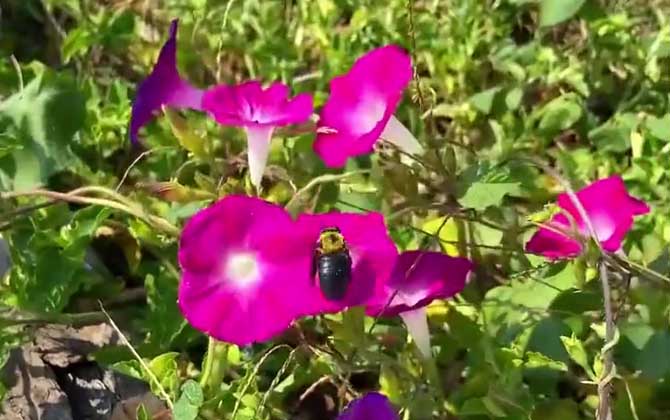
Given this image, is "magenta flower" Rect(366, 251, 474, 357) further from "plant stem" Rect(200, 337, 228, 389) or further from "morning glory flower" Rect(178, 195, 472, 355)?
"plant stem" Rect(200, 337, 228, 389)

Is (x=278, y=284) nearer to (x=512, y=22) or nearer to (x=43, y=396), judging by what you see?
(x=43, y=396)

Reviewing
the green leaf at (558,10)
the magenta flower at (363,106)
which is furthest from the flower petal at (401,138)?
the green leaf at (558,10)

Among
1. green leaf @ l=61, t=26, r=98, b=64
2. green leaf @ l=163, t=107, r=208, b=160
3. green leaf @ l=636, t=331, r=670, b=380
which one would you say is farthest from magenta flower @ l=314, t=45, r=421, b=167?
green leaf @ l=61, t=26, r=98, b=64

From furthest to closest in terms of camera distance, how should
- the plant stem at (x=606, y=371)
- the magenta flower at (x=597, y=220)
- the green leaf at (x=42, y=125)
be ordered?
1. the green leaf at (x=42, y=125)
2. the magenta flower at (x=597, y=220)
3. the plant stem at (x=606, y=371)

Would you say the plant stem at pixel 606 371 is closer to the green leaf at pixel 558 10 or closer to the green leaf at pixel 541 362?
the green leaf at pixel 541 362

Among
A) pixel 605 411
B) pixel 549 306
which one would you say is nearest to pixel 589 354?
pixel 549 306

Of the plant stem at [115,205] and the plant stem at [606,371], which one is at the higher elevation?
the plant stem at [115,205]

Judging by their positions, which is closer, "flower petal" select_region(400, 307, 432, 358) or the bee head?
the bee head
